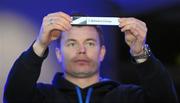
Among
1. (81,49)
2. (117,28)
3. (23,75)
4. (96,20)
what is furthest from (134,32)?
(117,28)

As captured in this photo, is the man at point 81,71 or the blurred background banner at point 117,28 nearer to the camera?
the man at point 81,71

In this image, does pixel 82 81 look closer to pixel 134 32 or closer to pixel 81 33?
pixel 81 33

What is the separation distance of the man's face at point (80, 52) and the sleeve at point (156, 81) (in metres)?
0.20

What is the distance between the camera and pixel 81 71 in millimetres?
1511

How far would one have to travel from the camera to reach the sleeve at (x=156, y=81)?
1.38m

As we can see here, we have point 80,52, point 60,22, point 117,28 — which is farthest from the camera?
point 117,28

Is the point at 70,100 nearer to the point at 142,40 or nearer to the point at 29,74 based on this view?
the point at 29,74

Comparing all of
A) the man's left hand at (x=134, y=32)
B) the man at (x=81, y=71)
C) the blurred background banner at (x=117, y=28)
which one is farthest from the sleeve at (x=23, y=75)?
the blurred background banner at (x=117, y=28)

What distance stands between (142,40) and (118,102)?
0.26 m

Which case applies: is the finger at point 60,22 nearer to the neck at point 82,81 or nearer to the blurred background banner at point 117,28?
the neck at point 82,81

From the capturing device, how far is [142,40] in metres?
1.36

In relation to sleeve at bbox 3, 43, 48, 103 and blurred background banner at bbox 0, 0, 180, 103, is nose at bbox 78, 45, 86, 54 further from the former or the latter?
blurred background banner at bbox 0, 0, 180, 103

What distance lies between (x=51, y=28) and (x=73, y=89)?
0.29 meters

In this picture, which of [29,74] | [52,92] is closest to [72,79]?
[52,92]
